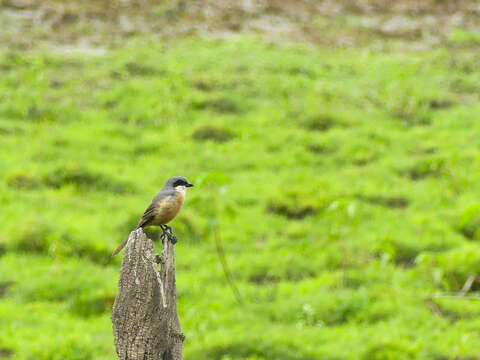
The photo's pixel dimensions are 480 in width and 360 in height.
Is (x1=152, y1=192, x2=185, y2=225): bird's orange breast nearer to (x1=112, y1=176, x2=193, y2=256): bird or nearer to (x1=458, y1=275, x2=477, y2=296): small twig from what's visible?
(x1=112, y1=176, x2=193, y2=256): bird

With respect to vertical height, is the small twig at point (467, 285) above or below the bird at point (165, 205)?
below

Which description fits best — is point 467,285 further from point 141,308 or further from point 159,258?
point 141,308

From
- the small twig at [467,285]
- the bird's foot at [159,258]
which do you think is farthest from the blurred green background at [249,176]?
the bird's foot at [159,258]

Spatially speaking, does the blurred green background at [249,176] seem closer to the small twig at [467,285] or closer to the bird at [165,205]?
the small twig at [467,285]

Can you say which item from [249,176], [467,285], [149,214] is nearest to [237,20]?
[249,176]

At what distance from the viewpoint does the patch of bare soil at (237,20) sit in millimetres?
18906

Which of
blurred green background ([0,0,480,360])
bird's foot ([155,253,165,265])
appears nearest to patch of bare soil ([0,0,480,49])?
blurred green background ([0,0,480,360])

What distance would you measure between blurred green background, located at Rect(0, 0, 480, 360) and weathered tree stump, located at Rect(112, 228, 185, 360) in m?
2.82

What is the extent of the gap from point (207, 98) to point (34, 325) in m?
7.69

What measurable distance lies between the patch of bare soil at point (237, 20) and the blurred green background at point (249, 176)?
0.36ft

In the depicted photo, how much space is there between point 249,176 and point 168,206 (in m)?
6.90

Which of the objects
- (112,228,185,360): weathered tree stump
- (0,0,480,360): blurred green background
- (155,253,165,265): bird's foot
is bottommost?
(0,0,480,360): blurred green background

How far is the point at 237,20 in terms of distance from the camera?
20.7m

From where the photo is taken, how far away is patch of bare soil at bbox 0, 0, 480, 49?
62.0 ft
